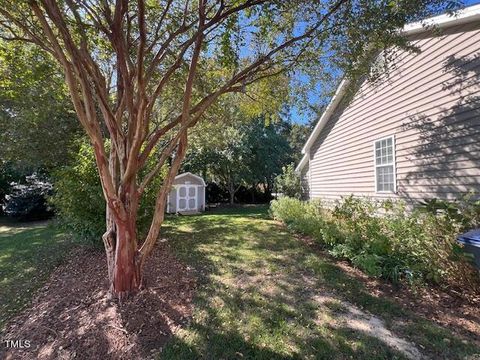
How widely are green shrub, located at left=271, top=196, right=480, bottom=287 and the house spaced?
1.17 metres

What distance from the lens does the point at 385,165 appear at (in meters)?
7.07

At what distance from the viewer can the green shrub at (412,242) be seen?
379cm

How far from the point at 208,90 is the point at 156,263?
4.05 meters

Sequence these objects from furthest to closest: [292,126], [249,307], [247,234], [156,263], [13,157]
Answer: [292,126] < [13,157] < [247,234] < [156,263] < [249,307]

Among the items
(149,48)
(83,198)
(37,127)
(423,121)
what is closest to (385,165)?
(423,121)

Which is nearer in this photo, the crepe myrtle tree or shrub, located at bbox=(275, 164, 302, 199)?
the crepe myrtle tree

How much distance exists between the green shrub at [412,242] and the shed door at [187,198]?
10.9 metres

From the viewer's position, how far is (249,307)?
377cm

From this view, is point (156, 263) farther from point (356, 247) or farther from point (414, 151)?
point (414, 151)

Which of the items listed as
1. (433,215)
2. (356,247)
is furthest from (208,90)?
(433,215)

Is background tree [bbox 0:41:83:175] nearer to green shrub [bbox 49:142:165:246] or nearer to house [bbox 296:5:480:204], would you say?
green shrub [bbox 49:142:165:246]

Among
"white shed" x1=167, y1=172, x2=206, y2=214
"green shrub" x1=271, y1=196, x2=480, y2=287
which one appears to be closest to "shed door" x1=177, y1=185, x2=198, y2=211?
"white shed" x1=167, y1=172, x2=206, y2=214

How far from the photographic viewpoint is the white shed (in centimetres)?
1545

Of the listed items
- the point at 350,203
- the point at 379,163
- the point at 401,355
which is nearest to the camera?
the point at 401,355
